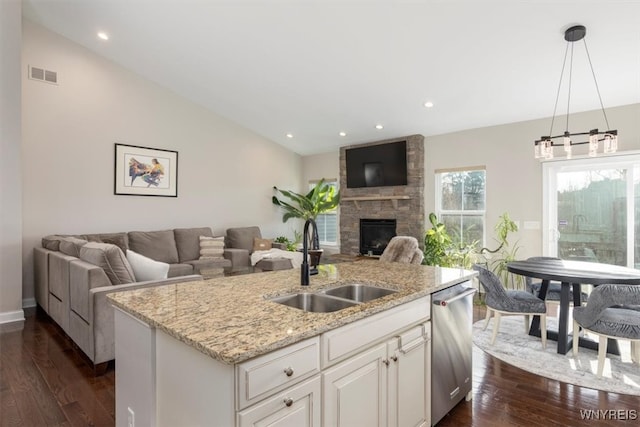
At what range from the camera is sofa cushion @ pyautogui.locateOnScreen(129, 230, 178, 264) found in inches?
205

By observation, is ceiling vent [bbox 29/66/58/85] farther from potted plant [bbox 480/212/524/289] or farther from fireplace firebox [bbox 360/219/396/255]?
potted plant [bbox 480/212/524/289]

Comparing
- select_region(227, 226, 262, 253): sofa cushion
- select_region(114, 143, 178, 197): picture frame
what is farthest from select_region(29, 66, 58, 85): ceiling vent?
select_region(227, 226, 262, 253): sofa cushion

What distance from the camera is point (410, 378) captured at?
179cm

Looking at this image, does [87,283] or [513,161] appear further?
[513,161]

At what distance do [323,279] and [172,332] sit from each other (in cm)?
104

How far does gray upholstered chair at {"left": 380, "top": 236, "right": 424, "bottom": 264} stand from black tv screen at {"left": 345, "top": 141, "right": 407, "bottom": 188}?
1944 mm

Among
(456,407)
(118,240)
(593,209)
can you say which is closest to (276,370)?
(456,407)

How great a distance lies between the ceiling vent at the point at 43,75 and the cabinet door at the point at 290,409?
5.46 m

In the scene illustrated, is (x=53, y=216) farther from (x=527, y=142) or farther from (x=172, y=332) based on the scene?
(x=527, y=142)

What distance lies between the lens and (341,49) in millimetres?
3951

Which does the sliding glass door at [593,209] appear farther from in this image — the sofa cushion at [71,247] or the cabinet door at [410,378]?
the sofa cushion at [71,247]

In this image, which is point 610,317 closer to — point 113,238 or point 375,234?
point 375,234

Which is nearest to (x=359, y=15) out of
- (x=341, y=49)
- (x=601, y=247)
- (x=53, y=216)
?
(x=341, y=49)

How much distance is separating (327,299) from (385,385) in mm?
488
